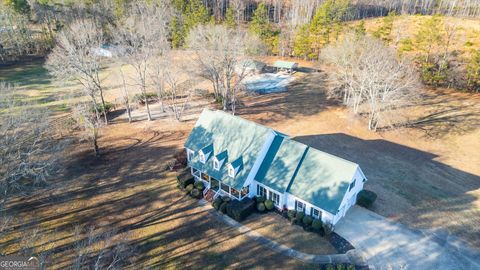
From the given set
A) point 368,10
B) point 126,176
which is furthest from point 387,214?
point 368,10

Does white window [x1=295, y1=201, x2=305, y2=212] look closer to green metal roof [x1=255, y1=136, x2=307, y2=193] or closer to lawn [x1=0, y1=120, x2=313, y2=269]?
green metal roof [x1=255, y1=136, x2=307, y2=193]

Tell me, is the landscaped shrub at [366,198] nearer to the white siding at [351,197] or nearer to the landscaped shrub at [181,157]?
the white siding at [351,197]

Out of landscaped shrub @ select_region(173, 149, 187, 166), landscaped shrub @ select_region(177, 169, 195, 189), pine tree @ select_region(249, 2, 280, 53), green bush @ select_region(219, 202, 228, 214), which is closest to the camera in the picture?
green bush @ select_region(219, 202, 228, 214)

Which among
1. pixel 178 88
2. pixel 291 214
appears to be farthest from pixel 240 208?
pixel 178 88

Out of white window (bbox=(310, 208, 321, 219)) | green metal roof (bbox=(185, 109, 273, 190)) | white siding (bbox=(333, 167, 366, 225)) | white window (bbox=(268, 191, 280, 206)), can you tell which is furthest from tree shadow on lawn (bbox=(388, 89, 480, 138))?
white window (bbox=(268, 191, 280, 206))

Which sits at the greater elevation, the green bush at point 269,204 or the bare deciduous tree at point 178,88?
the bare deciduous tree at point 178,88

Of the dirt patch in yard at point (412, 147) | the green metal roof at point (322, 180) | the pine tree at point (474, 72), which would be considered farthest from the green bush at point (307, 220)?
the pine tree at point (474, 72)
